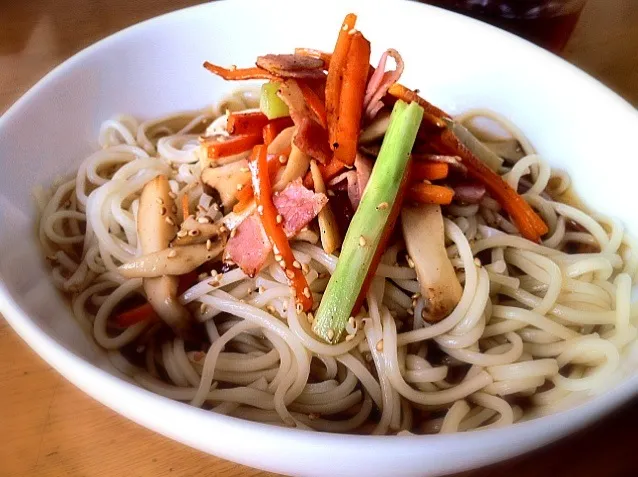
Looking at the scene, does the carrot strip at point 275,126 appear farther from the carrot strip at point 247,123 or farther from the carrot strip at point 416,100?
the carrot strip at point 416,100

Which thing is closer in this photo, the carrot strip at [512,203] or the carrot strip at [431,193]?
the carrot strip at [431,193]

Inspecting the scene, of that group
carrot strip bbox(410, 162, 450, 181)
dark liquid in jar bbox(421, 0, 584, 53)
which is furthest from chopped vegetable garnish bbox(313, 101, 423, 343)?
dark liquid in jar bbox(421, 0, 584, 53)

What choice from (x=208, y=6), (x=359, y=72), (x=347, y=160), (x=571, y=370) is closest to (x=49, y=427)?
(x=347, y=160)

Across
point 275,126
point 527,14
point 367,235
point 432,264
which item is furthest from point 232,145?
point 527,14

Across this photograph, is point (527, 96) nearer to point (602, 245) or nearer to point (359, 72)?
point (602, 245)

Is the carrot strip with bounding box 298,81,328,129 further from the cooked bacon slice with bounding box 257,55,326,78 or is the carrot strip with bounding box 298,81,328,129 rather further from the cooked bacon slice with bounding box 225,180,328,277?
the cooked bacon slice with bounding box 225,180,328,277

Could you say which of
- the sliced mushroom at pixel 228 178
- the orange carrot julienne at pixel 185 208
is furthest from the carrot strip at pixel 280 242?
the orange carrot julienne at pixel 185 208

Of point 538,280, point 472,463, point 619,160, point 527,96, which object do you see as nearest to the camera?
point 472,463
